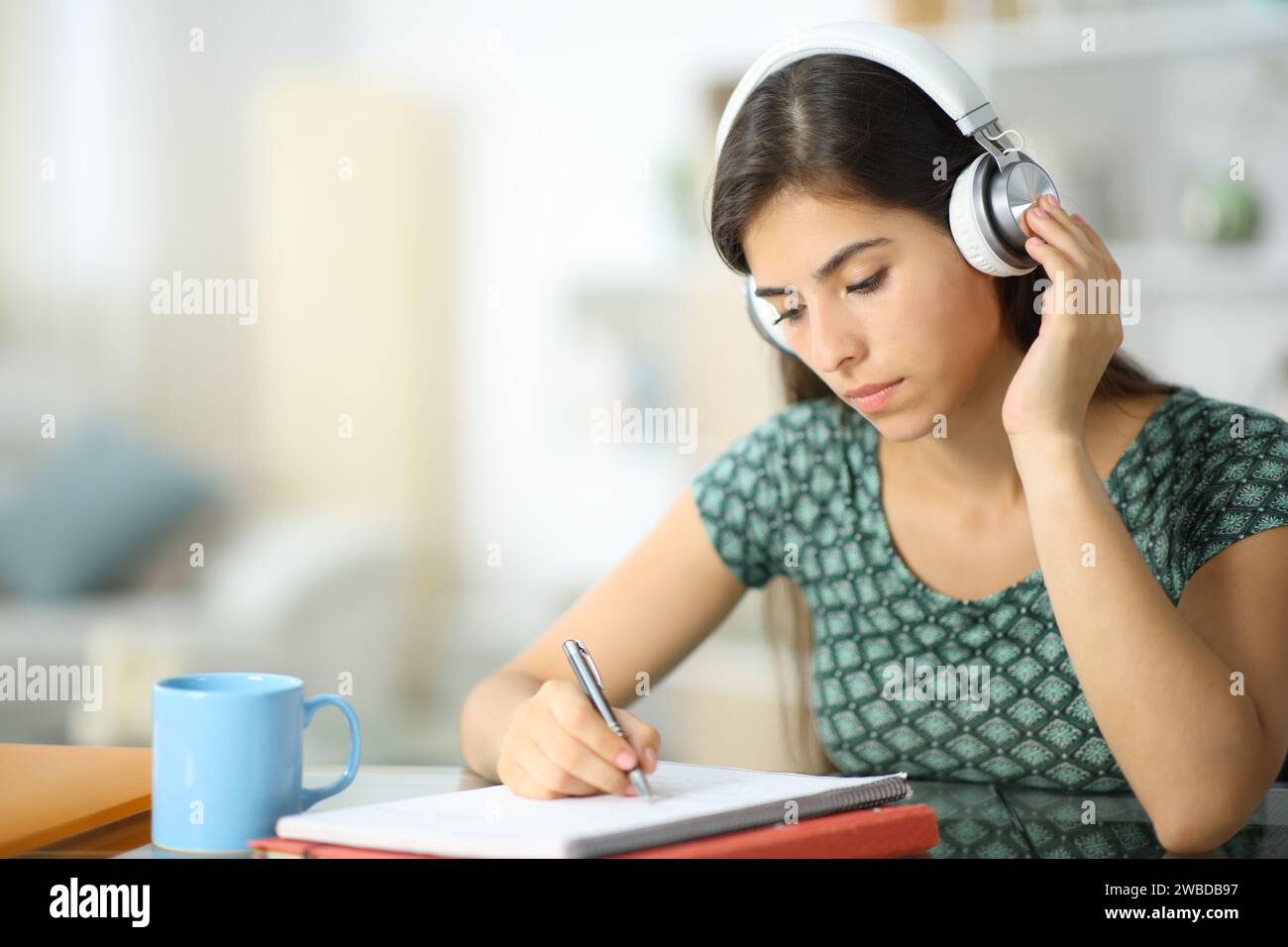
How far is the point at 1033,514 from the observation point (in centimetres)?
89

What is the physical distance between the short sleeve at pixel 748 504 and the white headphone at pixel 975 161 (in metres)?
0.36

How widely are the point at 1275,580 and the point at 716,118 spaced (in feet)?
7.09

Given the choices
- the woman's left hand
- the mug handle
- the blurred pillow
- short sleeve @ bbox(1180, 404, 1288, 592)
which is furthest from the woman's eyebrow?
the blurred pillow

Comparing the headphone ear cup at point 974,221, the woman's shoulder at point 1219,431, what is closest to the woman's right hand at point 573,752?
the headphone ear cup at point 974,221

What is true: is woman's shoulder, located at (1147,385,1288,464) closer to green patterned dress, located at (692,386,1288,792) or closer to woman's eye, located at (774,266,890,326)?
green patterned dress, located at (692,386,1288,792)

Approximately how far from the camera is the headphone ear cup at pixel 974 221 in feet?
3.02

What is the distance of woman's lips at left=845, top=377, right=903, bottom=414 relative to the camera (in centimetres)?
97

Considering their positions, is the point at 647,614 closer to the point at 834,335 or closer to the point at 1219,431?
the point at 834,335

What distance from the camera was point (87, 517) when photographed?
3125mm

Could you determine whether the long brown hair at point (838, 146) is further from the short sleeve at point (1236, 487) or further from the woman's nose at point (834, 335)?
the short sleeve at point (1236, 487)

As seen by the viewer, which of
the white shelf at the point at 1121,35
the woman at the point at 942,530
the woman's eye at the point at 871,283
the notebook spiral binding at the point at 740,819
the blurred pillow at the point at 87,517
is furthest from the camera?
the blurred pillow at the point at 87,517

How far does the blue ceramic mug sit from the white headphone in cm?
57

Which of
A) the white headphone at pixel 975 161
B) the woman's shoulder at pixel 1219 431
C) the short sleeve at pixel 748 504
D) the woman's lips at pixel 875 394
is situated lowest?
the short sleeve at pixel 748 504

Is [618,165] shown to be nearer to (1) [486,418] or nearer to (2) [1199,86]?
(1) [486,418]
